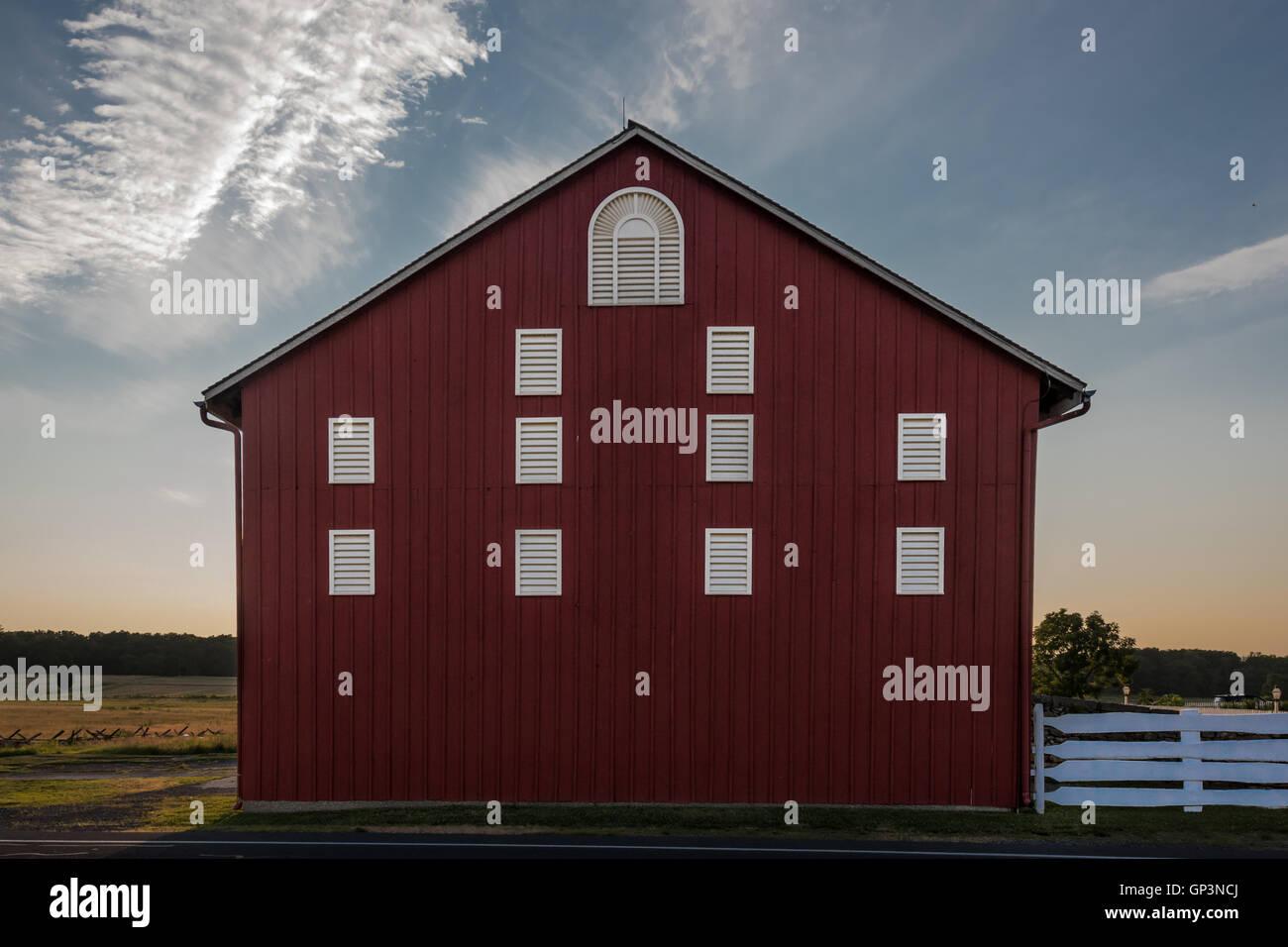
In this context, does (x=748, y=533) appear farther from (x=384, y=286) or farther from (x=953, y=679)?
(x=384, y=286)

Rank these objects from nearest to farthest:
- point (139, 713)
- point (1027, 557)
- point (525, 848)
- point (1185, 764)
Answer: point (525, 848) < point (1185, 764) < point (1027, 557) < point (139, 713)

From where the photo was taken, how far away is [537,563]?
1524 centimetres

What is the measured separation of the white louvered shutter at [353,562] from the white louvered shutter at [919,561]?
9.70 m

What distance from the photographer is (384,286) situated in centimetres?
1562

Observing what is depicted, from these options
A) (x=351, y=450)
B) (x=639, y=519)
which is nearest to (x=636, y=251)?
(x=639, y=519)

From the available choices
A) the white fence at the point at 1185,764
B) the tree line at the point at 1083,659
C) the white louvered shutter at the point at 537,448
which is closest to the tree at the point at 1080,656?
the tree line at the point at 1083,659

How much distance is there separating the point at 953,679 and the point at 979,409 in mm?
4894

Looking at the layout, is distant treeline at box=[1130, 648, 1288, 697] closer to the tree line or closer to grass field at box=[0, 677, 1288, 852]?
the tree line

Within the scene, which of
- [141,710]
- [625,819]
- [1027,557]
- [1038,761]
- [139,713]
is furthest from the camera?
[141,710]

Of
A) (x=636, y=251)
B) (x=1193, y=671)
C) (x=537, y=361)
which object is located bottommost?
(x=1193, y=671)

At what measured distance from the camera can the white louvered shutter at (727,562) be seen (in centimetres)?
1501

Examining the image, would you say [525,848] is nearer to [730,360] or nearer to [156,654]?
[730,360]

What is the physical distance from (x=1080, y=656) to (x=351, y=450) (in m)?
64.9
